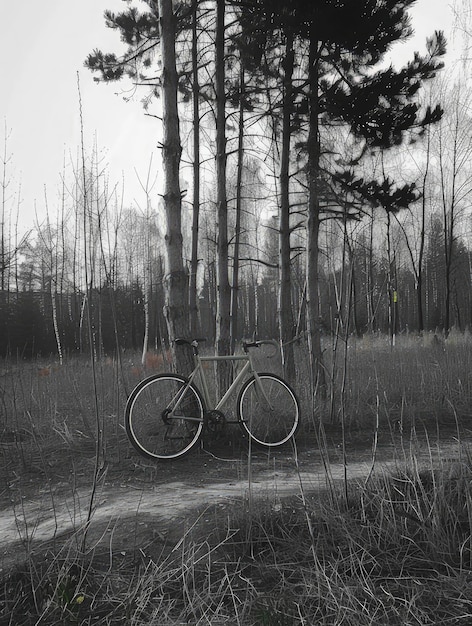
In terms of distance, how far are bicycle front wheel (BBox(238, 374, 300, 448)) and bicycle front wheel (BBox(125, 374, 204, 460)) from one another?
53cm

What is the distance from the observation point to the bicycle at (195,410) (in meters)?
4.52

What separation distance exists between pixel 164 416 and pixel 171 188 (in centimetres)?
214

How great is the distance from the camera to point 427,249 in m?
30.5

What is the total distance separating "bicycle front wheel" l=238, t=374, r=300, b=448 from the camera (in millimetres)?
4992

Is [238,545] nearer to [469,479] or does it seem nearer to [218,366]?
[469,479]

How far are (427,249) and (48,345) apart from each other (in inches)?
838

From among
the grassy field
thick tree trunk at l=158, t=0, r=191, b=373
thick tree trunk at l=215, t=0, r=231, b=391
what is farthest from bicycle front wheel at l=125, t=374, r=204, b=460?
thick tree trunk at l=215, t=0, r=231, b=391

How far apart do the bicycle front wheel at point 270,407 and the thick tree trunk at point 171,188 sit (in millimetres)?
776

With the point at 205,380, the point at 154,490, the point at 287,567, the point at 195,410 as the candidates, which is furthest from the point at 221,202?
the point at 287,567

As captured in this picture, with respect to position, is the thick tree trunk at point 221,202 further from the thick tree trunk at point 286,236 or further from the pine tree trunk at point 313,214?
the pine tree trunk at point 313,214

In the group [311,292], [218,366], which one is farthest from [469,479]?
[311,292]

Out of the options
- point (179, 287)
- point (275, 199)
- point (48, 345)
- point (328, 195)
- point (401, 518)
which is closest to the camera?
point (401, 518)

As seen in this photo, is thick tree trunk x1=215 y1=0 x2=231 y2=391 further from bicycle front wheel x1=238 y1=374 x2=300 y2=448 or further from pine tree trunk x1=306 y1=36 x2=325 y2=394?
bicycle front wheel x1=238 y1=374 x2=300 y2=448

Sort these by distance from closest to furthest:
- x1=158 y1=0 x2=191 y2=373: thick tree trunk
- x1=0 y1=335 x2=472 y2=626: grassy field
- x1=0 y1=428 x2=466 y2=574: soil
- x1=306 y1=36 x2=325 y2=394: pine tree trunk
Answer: x1=0 y1=335 x2=472 y2=626: grassy field → x1=0 y1=428 x2=466 y2=574: soil → x1=158 y1=0 x2=191 y2=373: thick tree trunk → x1=306 y1=36 x2=325 y2=394: pine tree trunk
